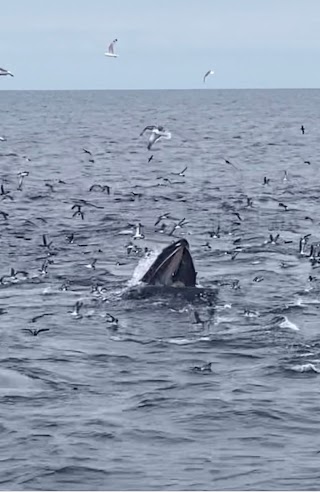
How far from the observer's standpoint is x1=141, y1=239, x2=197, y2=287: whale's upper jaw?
1251 inches

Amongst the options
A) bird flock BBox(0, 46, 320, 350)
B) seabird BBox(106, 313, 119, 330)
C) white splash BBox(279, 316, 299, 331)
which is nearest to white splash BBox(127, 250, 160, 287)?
bird flock BBox(0, 46, 320, 350)

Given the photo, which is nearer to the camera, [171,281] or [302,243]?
[171,281]

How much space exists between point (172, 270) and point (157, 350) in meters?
5.88

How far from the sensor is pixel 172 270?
32344 mm

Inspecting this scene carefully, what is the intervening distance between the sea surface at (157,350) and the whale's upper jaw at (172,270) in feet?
2.43

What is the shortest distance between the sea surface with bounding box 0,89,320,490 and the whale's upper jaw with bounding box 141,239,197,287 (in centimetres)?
74

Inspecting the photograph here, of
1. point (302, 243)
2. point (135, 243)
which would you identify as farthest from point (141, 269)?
point (302, 243)

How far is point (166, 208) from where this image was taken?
5541 centimetres

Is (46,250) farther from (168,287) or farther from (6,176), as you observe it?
(6,176)

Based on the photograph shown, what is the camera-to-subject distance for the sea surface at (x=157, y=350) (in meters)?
19.6

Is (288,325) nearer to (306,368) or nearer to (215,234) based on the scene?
(306,368)

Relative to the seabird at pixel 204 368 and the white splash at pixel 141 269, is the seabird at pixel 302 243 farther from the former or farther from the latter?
the seabird at pixel 204 368
